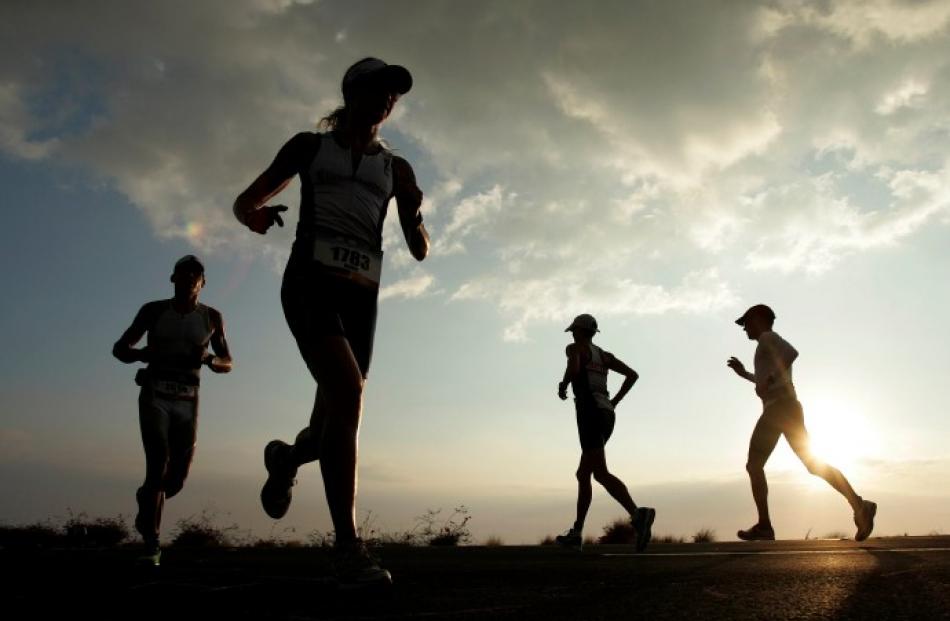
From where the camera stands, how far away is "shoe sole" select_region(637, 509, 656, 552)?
7.38m

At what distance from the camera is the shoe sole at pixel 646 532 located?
7.38 metres

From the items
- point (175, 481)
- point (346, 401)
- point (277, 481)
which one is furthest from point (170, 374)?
point (346, 401)

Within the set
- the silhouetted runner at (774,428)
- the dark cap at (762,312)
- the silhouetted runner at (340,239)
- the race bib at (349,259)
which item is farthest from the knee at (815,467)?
the race bib at (349,259)

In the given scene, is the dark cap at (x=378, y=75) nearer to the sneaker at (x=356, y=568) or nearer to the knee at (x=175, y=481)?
the sneaker at (x=356, y=568)

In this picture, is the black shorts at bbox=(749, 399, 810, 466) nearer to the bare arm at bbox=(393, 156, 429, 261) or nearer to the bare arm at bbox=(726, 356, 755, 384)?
Answer: the bare arm at bbox=(726, 356, 755, 384)

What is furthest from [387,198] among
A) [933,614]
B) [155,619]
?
[933,614]

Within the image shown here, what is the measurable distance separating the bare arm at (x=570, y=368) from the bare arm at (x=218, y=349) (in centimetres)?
356

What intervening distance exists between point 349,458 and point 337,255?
0.92 metres

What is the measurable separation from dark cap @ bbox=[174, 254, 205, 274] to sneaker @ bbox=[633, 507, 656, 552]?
4.50 metres

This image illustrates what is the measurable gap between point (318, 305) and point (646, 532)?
16.0 ft

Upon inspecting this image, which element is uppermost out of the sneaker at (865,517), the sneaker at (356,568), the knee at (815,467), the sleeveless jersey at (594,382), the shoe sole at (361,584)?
the sleeveless jersey at (594,382)

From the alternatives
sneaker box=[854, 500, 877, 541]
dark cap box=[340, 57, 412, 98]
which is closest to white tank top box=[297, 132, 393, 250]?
dark cap box=[340, 57, 412, 98]

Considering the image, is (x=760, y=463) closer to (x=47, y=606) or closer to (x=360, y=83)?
(x=360, y=83)

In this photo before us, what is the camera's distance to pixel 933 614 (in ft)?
7.99
